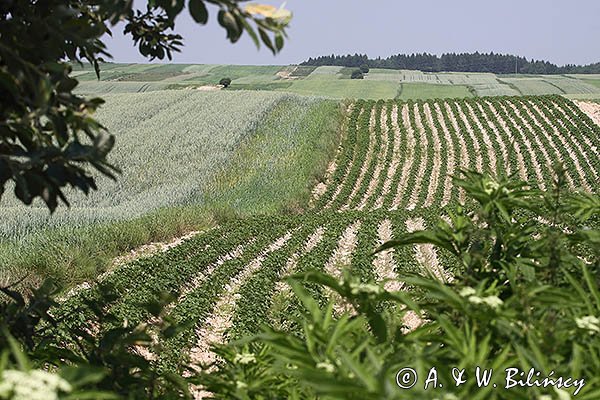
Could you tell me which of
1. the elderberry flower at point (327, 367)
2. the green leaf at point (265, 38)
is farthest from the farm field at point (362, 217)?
the green leaf at point (265, 38)

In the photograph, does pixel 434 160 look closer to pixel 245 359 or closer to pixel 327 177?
pixel 327 177

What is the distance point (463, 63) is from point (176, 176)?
13092cm

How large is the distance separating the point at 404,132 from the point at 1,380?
3320cm

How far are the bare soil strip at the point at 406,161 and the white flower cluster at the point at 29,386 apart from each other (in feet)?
69.7

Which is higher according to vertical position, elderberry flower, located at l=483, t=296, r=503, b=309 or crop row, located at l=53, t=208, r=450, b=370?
elderberry flower, located at l=483, t=296, r=503, b=309

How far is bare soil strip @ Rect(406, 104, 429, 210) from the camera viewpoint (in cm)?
2412

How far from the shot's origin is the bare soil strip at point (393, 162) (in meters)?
24.3

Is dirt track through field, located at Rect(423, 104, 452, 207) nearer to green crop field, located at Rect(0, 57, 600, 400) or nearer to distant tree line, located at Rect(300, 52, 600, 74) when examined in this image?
green crop field, located at Rect(0, 57, 600, 400)

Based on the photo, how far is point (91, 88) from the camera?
252 ft

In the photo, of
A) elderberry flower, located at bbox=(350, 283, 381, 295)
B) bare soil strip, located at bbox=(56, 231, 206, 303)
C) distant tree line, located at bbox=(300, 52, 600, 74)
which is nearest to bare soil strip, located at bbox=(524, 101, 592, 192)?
bare soil strip, located at bbox=(56, 231, 206, 303)

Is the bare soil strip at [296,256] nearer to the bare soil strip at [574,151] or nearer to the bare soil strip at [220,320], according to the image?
the bare soil strip at [220,320]

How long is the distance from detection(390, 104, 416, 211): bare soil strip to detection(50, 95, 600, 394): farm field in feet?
0.17

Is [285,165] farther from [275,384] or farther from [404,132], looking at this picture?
[275,384]

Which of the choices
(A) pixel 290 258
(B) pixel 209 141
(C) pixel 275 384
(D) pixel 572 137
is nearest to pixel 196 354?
(A) pixel 290 258
